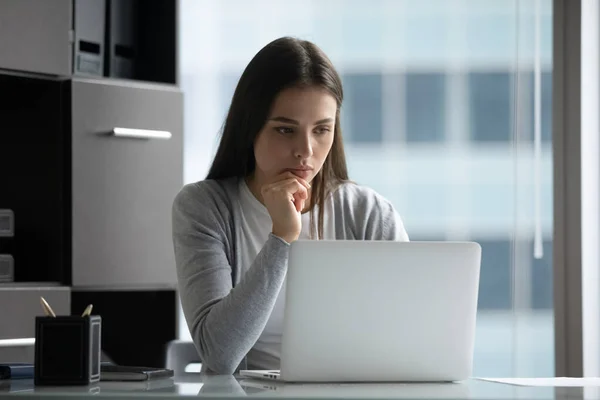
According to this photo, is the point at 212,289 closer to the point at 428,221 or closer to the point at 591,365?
the point at 591,365

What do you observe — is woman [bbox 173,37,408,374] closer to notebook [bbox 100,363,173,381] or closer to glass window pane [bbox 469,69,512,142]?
notebook [bbox 100,363,173,381]

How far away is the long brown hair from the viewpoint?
2.04 meters

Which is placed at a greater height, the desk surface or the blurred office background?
the blurred office background

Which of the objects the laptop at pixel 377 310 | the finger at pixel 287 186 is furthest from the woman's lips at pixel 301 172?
the laptop at pixel 377 310

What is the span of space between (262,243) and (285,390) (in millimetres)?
837

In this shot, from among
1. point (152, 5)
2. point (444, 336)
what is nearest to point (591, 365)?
point (444, 336)

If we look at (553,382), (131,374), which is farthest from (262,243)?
(553,382)

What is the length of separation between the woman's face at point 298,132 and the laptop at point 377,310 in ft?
2.07

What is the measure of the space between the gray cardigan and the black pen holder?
0.39 meters

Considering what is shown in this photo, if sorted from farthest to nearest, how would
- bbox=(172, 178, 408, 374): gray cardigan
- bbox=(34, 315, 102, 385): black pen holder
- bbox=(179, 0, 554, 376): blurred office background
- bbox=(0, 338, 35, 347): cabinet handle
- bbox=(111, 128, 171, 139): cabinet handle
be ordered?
1. bbox=(179, 0, 554, 376): blurred office background
2. bbox=(111, 128, 171, 139): cabinet handle
3. bbox=(0, 338, 35, 347): cabinet handle
4. bbox=(172, 178, 408, 374): gray cardigan
5. bbox=(34, 315, 102, 385): black pen holder

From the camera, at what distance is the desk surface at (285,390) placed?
1.25 m

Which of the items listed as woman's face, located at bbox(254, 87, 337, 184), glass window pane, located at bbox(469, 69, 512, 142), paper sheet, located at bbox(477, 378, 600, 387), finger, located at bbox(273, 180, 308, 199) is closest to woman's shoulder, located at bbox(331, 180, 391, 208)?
woman's face, located at bbox(254, 87, 337, 184)

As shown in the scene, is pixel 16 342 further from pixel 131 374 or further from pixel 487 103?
pixel 487 103

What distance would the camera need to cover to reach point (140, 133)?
271 cm
